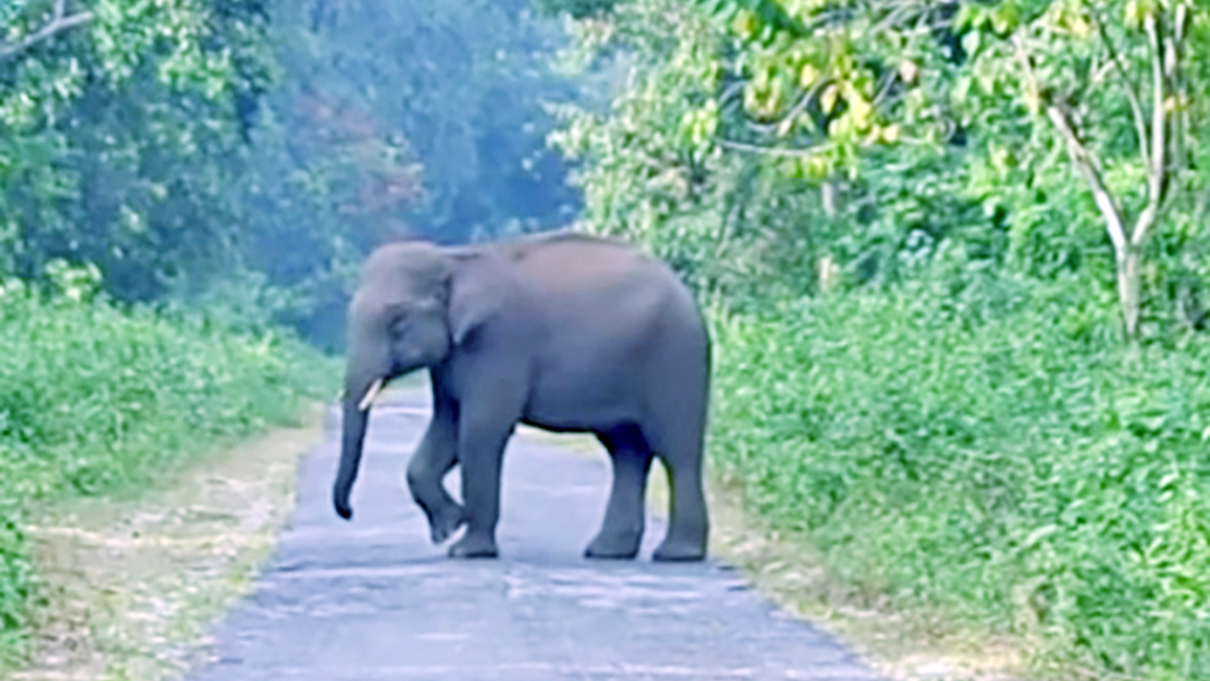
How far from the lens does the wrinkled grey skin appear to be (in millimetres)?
17922

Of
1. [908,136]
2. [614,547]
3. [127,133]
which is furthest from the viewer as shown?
[127,133]

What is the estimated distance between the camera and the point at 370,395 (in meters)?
18.0

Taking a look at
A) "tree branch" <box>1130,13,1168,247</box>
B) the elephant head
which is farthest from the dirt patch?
"tree branch" <box>1130,13,1168,247</box>

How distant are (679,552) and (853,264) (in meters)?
11.9

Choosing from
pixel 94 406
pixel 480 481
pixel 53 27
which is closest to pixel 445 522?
pixel 480 481

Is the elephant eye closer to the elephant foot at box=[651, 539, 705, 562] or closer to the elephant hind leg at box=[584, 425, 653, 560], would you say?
the elephant hind leg at box=[584, 425, 653, 560]

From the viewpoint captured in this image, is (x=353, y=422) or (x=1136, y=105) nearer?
(x=353, y=422)

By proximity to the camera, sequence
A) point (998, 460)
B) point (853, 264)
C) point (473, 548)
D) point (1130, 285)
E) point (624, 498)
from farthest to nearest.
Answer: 1. point (853, 264)
2. point (1130, 285)
3. point (624, 498)
4. point (473, 548)
5. point (998, 460)

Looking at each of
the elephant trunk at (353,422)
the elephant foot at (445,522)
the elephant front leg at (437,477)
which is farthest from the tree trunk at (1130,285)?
the elephant trunk at (353,422)

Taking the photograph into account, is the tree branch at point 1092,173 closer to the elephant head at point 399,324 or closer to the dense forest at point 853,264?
the dense forest at point 853,264

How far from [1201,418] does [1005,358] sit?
19.8 ft

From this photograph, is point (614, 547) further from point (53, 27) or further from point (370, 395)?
point (53, 27)

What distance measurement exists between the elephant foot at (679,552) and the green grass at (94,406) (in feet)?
10.9

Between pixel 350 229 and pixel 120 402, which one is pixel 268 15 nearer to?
pixel 120 402
